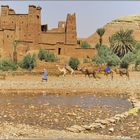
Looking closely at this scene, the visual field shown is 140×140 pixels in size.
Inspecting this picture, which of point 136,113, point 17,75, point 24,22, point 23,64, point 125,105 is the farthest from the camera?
point 24,22

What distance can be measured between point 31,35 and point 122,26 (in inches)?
2374

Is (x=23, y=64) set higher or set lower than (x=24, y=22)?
lower

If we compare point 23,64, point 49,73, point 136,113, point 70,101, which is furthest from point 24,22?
point 136,113

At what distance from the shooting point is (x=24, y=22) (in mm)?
60719

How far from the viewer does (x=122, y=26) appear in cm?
11825

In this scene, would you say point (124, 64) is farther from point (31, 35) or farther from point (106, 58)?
A: point (31, 35)

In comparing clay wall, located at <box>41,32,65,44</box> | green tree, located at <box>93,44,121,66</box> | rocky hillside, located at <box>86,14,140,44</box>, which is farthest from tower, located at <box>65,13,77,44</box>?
rocky hillside, located at <box>86,14,140,44</box>

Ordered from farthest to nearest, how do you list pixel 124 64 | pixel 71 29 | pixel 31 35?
1. pixel 71 29
2. pixel 31 35
3. pixel 124 64

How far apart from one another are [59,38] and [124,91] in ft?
135

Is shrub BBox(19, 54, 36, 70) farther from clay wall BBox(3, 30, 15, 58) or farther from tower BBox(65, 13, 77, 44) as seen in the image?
tower BBox(65, 13, 77, 44)

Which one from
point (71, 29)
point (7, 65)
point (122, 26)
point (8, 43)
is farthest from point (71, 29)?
point (122, 26)

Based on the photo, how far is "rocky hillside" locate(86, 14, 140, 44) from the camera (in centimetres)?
9848

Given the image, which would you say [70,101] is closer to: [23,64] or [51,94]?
[51,94]

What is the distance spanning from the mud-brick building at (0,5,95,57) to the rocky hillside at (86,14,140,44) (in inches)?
1236
